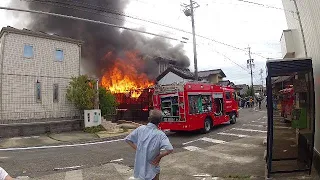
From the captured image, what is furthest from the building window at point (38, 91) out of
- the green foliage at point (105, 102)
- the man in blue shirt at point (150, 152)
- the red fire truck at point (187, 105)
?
the man in blue shirt at point (150, 152)

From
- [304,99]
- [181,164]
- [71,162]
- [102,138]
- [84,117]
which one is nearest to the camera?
[304,99]

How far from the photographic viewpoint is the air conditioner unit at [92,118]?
18641 mm

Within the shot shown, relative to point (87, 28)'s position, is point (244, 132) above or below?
below

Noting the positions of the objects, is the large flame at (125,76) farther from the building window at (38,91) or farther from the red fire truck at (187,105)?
the red fire truck at (187,105)

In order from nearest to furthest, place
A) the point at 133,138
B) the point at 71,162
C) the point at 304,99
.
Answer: the point at 133,138 → the point at 304,99 → the point at 71,162

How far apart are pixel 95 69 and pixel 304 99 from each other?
25859 millimetres

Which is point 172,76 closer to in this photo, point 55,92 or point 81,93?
point 81,93

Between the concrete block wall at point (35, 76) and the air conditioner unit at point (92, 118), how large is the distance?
1571 mm

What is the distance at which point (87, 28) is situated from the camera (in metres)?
30.2

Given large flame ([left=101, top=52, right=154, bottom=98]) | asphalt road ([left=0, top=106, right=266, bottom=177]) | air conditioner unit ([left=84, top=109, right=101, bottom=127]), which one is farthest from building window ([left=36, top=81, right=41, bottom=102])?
large flame ([left=101, top=52, right=154, bottom=98])

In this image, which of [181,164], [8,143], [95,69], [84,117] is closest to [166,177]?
[181,164]

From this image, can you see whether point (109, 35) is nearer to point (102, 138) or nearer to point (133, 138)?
point (102, 138)

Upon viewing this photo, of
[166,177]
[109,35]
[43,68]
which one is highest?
[109,35]

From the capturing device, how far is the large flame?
30.4 meters
